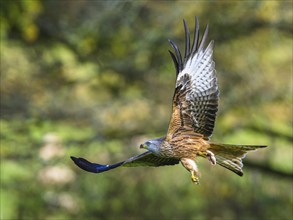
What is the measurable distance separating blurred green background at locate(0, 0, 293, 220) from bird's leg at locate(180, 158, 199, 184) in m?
3.87

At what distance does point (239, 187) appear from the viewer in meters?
8.23

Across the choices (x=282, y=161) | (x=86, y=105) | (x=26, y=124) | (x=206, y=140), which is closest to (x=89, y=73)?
(x=86, y=105)

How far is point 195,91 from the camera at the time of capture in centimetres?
366

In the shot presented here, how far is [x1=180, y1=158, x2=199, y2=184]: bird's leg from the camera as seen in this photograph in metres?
3.16

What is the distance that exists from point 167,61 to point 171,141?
4318 mm

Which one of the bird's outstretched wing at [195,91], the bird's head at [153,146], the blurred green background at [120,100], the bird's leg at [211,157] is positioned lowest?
the bird's leg at [211,157]

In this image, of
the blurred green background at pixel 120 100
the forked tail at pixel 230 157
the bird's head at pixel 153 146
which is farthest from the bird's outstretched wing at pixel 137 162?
the blurred green background at pixel 120 100

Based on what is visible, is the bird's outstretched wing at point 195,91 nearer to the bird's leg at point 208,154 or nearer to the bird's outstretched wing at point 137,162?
the bird's leg at point 208,154

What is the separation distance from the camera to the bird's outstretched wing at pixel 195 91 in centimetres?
347

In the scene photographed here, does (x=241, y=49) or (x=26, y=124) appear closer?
(x=26, y=124)

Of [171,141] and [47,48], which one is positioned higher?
[47,48]

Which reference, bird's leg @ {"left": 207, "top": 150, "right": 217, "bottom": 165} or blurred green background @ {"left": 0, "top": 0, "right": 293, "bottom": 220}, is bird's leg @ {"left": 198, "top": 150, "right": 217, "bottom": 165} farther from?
blurred green background @ {"left": 0, "top": 0, "right": 293, "bottom": 220}

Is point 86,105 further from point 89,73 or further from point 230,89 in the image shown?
point 230,89

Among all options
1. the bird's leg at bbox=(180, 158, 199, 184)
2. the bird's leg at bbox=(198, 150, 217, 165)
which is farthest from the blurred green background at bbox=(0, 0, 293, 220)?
the bird's leg at bbox=(180, 158, 199, 184)
